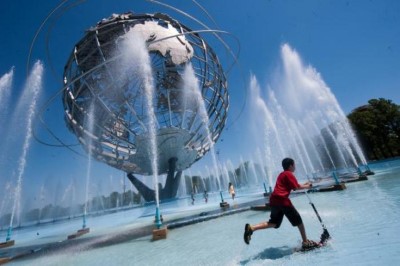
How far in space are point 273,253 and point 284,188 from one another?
3.42 ft

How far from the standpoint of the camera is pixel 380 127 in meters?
43.0

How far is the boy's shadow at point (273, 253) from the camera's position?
3.37 m

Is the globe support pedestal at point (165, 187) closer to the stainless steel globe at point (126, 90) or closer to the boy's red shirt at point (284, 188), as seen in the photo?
the stainless steel globe at point (126, 90)

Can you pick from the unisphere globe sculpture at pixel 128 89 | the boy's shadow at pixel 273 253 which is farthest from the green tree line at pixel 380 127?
the boy's shadow at pixel 273 253

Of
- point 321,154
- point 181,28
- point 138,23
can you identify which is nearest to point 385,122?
point 321,154

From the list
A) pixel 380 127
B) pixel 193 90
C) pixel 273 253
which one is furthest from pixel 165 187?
pixel 380 127

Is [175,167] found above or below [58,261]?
above

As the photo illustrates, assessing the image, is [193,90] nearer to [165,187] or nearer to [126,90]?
[126,90]

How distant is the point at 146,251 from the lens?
5520 millimetres

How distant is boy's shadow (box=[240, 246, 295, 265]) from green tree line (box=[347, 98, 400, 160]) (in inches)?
1947

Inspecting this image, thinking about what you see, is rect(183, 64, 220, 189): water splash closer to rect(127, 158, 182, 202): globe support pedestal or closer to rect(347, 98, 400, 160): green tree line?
rect(127, 158, 182, 202): globe support pedestal

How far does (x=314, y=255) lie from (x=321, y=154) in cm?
6118

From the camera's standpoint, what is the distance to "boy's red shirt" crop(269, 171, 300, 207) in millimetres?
3482

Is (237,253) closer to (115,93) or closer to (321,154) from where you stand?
(115,93)
